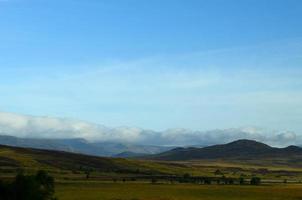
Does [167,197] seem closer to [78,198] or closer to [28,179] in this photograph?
[78,198]

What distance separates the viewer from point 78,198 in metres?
122

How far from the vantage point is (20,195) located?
84.8m

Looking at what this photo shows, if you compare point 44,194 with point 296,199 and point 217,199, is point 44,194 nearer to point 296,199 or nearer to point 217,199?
point 217,199

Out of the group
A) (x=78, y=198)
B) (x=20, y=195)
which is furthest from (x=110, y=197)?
(x=20, y=195)

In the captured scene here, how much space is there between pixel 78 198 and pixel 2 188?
38.0 meters

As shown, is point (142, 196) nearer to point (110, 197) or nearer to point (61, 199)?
point (110, 197)

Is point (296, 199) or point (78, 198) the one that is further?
point (296, 199)

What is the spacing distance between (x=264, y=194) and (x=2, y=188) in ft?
286

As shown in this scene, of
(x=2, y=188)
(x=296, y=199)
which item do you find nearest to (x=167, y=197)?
(x=296, y=199)

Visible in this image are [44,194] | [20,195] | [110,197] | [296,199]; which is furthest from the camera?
[296,199]

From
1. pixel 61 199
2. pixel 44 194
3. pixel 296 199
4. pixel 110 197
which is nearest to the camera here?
pixel 44 194

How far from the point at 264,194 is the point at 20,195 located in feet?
282

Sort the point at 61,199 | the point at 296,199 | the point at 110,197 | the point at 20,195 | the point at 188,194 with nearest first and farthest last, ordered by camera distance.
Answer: the point at 20,195
the point at 61,199
the point at 110,197
the point at 296,199
the point at 188,194

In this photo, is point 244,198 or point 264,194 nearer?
point 244,198
